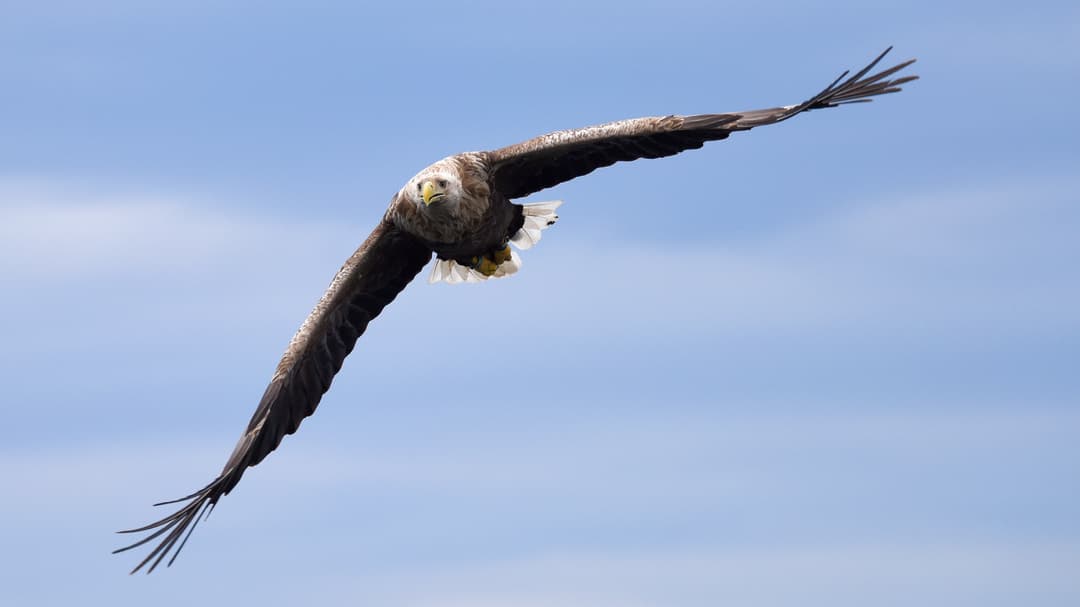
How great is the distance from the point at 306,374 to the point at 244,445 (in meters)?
0.82

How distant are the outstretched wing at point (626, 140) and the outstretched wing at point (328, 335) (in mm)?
1088

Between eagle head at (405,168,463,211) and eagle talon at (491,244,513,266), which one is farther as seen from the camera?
eagle talon at (491,244,513,266)

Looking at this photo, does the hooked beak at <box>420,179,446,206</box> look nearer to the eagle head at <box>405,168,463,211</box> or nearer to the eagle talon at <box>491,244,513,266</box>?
the eagle head at <box>405,168,463,211</box>

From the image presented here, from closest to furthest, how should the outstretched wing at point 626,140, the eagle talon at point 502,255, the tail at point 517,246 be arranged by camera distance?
the outstretched wing at point 626,140
the eagle talon at point 502,255
the tail at point 517,246

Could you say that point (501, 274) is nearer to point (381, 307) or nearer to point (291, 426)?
point (381, 307)

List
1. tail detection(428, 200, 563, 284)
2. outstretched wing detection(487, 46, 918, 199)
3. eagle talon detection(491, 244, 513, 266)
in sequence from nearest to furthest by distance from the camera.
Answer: outstretched wing detection(487, 46, 918, 199) → eagle talon detection(491, 244, 513, 266) → tail detection(428, 200, 563, 284)

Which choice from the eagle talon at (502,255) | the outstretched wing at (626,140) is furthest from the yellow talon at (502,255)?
the outstretched wing at (626,140)

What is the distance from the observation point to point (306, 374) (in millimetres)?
14836

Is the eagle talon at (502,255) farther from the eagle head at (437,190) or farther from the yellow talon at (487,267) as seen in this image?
the eagle head at (437,190)

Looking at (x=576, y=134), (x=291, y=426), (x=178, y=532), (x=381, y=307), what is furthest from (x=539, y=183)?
(x=178, y=532)

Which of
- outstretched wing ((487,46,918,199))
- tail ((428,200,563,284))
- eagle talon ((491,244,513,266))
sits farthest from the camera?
tail ((428,200,563,284))

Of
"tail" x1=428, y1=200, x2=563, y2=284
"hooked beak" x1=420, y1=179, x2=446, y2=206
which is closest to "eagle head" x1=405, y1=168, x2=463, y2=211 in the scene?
"hooked beak" x1=420, y1=179, x2=446, y2=206

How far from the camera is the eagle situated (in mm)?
13508

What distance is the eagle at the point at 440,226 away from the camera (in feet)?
44.3
